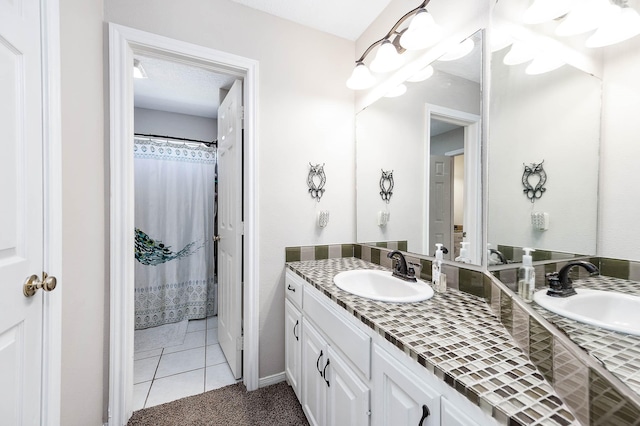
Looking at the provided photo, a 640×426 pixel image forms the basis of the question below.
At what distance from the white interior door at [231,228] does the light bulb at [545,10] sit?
4.96 ft

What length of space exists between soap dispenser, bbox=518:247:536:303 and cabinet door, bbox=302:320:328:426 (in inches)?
31.1

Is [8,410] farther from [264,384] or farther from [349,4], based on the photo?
[349,4]

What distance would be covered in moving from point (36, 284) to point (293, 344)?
121cm

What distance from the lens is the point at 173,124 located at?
128 inches

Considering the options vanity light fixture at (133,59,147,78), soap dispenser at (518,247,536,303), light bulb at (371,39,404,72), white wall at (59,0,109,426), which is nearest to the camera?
soap dispenser at (518,247,536,303)

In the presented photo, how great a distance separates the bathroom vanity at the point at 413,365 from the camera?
51cm

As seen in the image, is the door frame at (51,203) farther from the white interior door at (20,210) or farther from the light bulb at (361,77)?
the light bulb at (361,77)

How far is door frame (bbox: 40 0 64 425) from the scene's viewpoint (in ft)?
3.00

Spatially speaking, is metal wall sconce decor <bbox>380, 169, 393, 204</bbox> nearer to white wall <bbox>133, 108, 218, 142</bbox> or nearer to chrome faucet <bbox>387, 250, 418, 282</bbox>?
chrome faucet <bbox>387, 250, 418, 282</bbox>

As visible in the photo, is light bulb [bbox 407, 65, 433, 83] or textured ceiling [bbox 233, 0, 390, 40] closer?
light bulb [bbox 407, 65, 433, 83]

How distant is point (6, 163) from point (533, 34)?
5.23ft

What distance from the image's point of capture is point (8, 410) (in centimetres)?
75

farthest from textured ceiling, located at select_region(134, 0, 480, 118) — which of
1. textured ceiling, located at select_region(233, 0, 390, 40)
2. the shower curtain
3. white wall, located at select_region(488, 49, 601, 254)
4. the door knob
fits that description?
the door knob

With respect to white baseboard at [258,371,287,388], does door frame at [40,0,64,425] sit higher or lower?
higher
